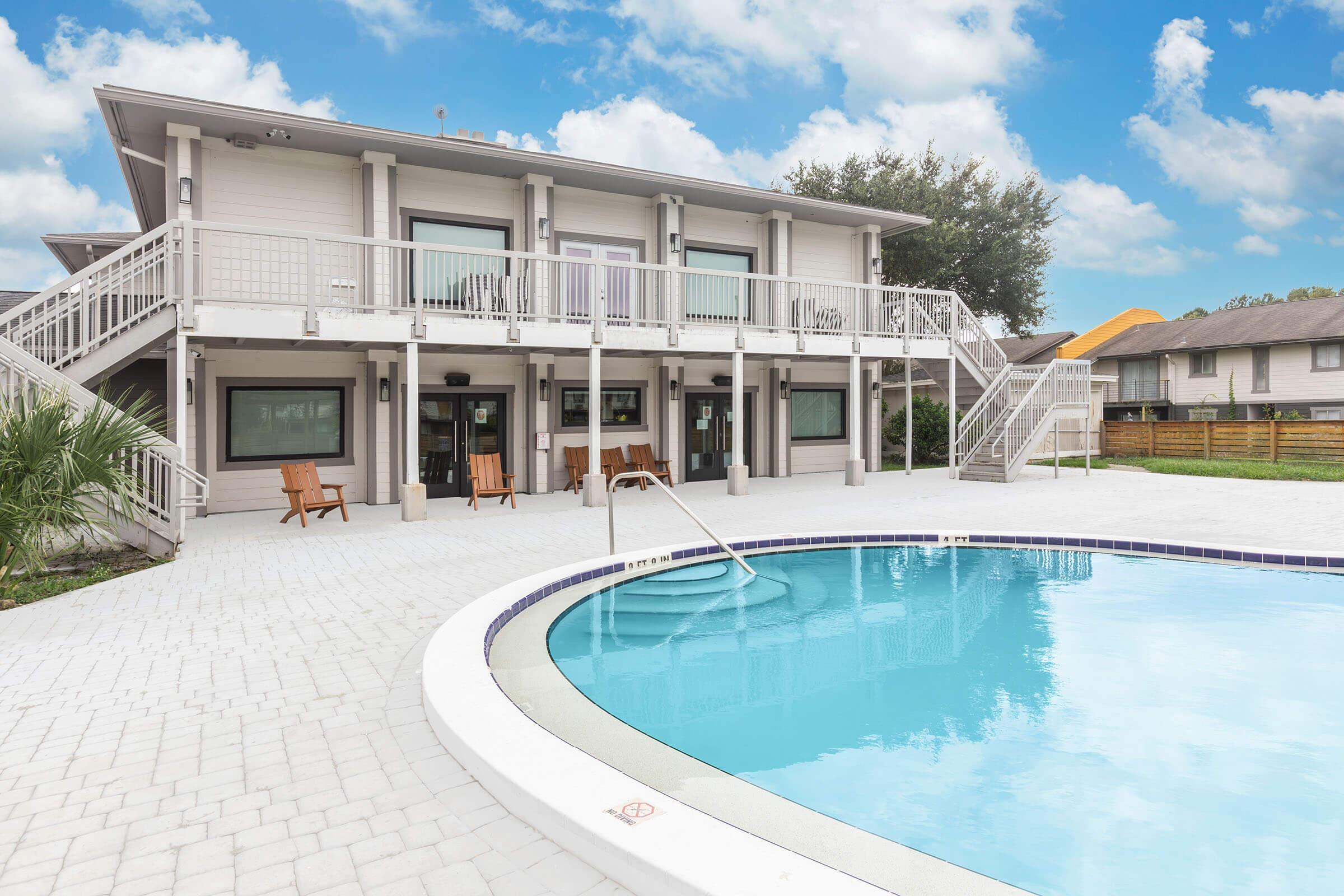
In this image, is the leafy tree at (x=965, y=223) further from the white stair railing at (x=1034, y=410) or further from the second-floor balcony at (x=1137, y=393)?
the white stair railing at (x=1034, y=410)

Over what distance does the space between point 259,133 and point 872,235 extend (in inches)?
499

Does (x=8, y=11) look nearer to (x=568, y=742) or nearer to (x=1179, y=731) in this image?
(x=568, y=742)

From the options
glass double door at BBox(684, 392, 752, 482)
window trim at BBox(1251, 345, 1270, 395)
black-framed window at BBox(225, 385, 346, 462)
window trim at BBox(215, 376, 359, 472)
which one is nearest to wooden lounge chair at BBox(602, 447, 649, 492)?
glass double door at BBox(684, 392, 752, 482)

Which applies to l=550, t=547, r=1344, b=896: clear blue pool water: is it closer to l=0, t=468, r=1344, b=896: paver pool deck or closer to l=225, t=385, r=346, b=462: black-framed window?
l=0, t=468, r=1344, b=896: paver pool deck

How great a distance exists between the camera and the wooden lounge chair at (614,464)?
14.0m

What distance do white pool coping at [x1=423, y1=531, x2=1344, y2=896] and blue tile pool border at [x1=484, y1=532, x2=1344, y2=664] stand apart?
6.33 feet

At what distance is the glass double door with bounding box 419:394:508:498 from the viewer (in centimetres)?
1303

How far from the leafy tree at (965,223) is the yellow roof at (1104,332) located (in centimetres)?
1165

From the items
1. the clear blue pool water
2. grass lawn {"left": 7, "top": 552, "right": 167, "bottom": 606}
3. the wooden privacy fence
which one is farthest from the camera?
the wooden privacy fence

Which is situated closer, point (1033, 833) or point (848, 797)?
point (1033, 833)

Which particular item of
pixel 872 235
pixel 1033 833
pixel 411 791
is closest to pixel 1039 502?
pixel 872 235

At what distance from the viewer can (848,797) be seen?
11.1 ft

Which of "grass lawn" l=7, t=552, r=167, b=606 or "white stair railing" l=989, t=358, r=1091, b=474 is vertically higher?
"white stair railing" l=989, t=358, r=1091, b=474

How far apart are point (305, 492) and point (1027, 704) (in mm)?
9493
